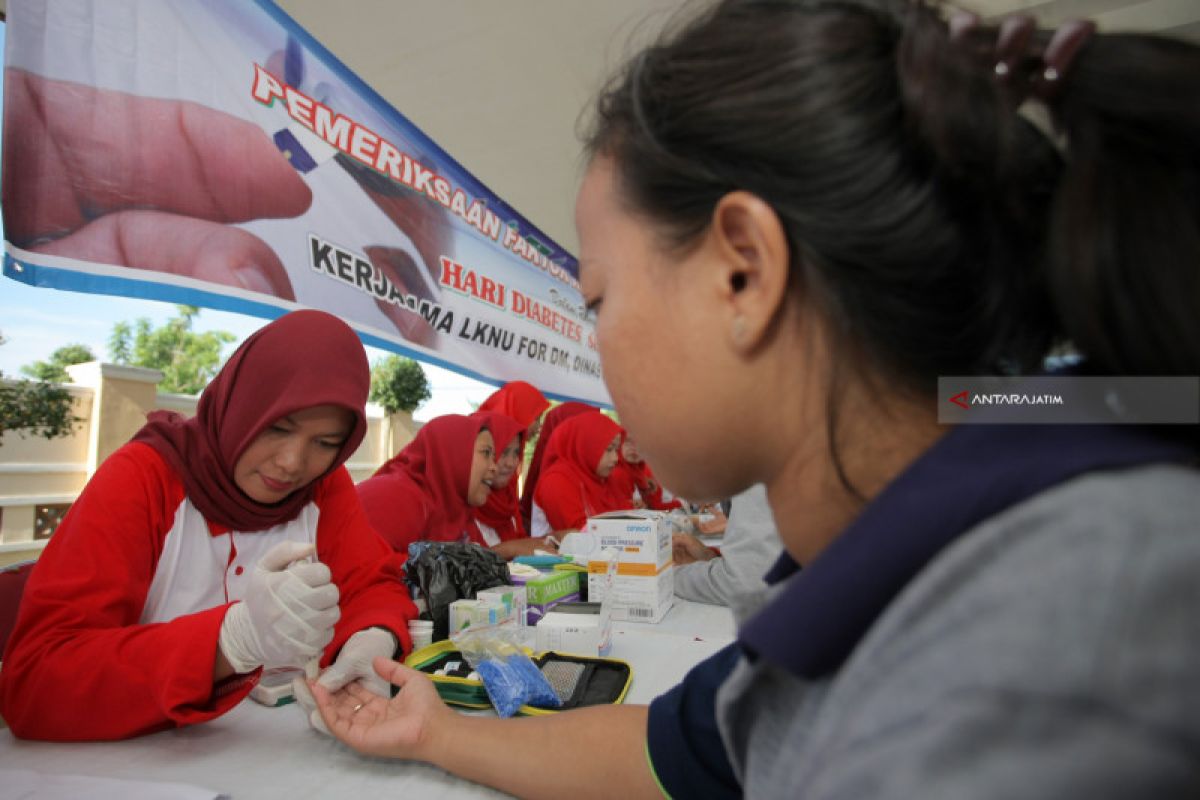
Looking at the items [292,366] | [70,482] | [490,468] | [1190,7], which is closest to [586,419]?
[490,468]

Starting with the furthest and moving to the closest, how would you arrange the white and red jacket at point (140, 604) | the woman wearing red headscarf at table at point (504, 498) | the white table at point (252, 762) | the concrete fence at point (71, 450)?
the concrete fence at point (71, 450)
the woman wearing red headscarf at table at point (504, 498)
the white and red jacket at point (140, 604)
the white table at point (252, 762)

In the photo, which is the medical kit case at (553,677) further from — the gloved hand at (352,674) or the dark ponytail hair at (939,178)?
the dark ponytail hair at (939,178)

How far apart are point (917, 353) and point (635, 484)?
4764 mm

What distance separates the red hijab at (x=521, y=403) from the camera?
4023 millimetres

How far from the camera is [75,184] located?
1.61m

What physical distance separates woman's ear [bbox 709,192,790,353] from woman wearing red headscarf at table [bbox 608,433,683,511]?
429cm

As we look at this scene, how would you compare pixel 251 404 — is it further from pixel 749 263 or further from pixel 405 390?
pixel 405 390

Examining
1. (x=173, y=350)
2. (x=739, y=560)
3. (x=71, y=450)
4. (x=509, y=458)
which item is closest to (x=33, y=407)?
(x=71, y=450)

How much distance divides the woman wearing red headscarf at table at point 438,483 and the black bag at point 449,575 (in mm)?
1221

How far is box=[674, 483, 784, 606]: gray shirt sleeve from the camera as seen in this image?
1769 millimetres

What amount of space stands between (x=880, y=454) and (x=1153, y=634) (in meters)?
0.25

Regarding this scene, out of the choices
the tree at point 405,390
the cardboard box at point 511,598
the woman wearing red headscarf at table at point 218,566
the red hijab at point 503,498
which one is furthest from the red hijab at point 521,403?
the tree at point 405,390

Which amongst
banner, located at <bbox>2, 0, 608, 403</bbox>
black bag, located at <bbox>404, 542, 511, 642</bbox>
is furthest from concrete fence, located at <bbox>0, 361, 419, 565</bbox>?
black bag, located at <bbox>404, 542, 511, 642</bbox>

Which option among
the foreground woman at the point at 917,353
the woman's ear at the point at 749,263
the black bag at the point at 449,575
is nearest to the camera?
Result: the foreground woman at the point at 917,353
